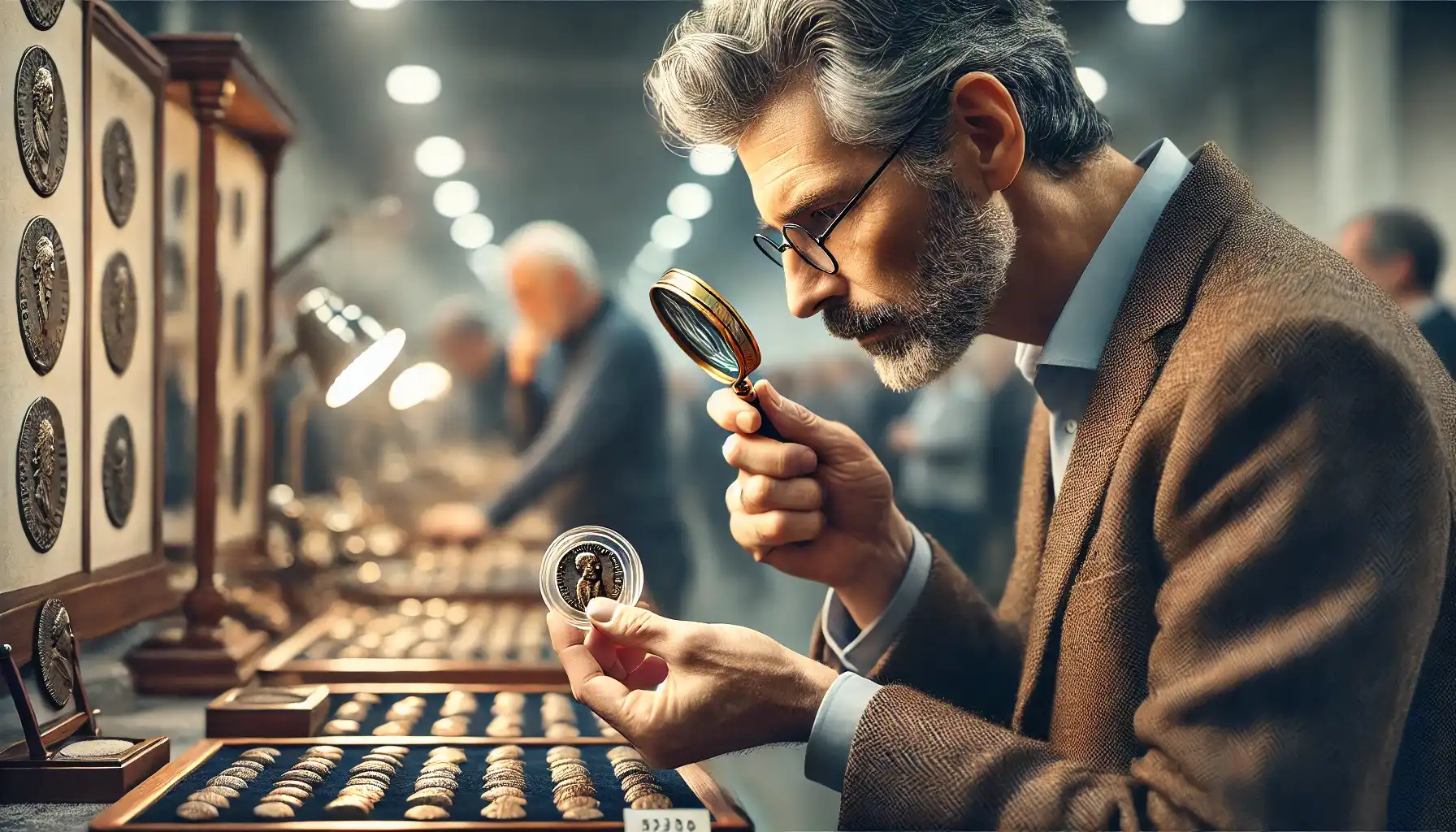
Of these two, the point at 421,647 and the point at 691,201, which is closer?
the point at 421,647

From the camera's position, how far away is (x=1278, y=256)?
1387 millimetres

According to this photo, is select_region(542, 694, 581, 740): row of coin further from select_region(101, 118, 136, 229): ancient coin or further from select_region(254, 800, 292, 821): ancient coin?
select_region(101, 118, 136, 229): ancient coin

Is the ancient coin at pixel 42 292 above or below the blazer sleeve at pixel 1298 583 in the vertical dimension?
above

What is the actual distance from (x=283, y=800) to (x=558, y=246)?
12.0 ft

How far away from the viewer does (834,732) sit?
1.43 meters

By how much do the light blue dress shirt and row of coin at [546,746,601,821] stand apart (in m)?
0.30

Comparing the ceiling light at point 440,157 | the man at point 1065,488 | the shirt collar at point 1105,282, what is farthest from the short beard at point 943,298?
the ceiling light at point 440,157

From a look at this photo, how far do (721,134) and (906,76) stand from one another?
329 mm

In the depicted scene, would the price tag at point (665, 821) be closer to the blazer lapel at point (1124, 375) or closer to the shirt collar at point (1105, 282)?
the blazer lapel at point (1124, 375)

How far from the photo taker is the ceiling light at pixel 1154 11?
393 cm

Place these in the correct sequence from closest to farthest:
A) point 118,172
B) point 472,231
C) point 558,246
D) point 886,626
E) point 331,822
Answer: point 331,822
point 886,626
point 118,172
point 558,246
point 472,231

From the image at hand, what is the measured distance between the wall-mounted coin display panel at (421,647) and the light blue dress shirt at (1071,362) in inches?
36.5

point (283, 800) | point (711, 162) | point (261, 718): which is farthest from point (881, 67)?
point (711, 162)

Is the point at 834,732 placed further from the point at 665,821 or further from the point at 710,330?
the point at 710,330
